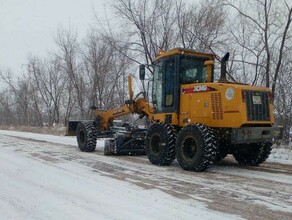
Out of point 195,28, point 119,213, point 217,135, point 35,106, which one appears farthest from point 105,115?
point 35,106

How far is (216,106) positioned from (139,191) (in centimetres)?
326

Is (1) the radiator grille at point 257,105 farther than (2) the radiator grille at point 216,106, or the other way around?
(2) the radiator grille at point 216,106

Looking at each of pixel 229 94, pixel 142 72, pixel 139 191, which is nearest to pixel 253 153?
pixel 229 94

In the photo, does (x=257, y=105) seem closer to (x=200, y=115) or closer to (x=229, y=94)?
(x=229, y=94)

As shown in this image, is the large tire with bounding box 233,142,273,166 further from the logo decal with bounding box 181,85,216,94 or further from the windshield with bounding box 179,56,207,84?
the windshield with bounding box 179,56,207,84

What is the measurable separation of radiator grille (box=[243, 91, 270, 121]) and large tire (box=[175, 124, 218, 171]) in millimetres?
1000

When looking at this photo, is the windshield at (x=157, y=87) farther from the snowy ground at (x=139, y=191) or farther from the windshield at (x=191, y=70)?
the snowy ground at (x=139, y=191)

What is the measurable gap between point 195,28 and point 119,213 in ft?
50.8

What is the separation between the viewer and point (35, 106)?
173 ft

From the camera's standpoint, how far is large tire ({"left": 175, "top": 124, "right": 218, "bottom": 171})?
29.2 ft

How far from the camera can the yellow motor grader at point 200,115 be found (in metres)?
8.93

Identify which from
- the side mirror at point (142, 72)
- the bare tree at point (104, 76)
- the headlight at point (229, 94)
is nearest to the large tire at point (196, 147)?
the headlight at point (229, 94)

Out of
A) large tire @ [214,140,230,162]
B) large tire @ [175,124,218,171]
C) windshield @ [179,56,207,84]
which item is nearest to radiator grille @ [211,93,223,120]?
large tire @ [175,124,218,171]

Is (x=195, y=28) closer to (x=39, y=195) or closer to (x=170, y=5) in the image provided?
(x=170, y=5)
